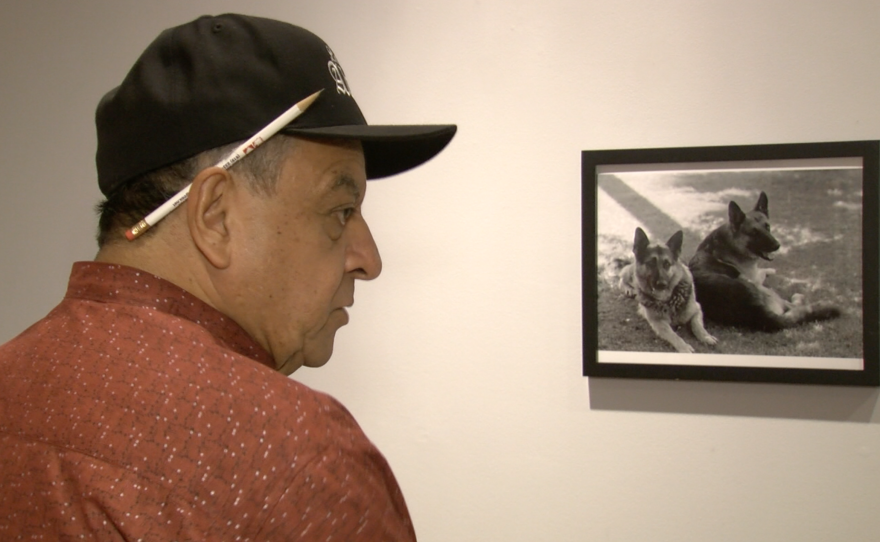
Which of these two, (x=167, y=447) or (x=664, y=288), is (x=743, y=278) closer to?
(x=664, y=288)

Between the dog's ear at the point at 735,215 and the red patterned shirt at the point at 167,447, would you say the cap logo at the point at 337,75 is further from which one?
the dog's ear at the point at 735,215

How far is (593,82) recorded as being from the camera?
3.87 feet

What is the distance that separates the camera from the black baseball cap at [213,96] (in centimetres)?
55

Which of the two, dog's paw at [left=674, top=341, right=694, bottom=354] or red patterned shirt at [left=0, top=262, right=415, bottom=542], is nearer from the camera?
red patterned shirt at [left=0, top=262, right=415, bottom=542]

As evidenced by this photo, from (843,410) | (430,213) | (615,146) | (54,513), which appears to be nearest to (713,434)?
(843,410)

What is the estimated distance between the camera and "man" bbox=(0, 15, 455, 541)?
0.41 meters

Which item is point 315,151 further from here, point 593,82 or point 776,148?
point 776,148

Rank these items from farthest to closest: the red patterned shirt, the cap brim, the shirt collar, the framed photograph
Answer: the framed photograph, the cap brim, the shirt collar, the red patterned shirt

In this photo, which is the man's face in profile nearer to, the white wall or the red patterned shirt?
the red patterned shirt

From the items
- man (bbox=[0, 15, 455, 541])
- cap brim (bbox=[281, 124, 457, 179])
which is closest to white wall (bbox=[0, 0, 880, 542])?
cap brim (bbox=[281, 124, 457, 179])

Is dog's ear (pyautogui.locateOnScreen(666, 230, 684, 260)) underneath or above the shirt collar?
above

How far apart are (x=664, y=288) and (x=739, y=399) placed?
23 centimetres

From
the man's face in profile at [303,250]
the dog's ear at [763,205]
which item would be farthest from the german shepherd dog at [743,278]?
the man's face in profile at [303,250]

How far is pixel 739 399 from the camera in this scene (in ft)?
3.73
